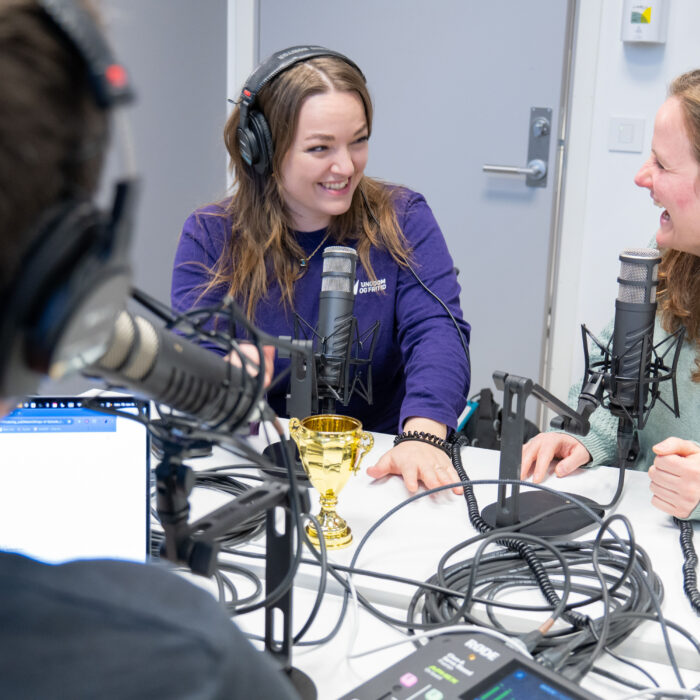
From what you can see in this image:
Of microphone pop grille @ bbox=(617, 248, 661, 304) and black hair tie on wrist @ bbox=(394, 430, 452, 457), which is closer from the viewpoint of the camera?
microphone pop grille @ bbox=(617, 248, 661, 304)

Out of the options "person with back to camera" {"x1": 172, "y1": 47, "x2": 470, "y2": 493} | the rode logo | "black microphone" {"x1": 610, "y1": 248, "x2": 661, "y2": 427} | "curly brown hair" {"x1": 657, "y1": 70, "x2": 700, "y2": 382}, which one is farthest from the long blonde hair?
the rode logo

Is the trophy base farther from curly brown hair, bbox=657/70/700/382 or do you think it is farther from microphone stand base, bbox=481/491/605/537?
curly brown hair, bbox=657/70/700/382

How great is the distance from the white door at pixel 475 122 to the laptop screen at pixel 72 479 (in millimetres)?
2182

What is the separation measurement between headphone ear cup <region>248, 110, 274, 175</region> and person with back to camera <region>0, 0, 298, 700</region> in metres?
1.31

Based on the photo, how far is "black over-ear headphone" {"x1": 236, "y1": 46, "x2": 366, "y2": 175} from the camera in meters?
1.66

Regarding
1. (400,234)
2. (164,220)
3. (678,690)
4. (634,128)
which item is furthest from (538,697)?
(164,220)

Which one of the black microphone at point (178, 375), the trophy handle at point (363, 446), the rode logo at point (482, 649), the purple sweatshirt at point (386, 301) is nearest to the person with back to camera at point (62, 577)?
the black microphone at point (178, 375)

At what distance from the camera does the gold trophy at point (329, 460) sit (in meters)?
1.10

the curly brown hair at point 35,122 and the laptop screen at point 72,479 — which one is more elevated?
the curly brown hair at point 35,122

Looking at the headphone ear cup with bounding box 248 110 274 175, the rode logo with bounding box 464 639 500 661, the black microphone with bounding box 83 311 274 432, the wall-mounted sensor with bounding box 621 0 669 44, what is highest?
the wall-mounted sensor with bounding box 621 0 669 44

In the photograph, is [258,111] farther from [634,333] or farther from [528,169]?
[528,169]

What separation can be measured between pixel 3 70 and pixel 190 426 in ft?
1.20

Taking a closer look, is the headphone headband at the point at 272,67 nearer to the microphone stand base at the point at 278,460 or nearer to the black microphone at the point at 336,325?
the black microphone at the point at 336,325

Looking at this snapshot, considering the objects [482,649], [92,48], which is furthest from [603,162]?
[92,48]
